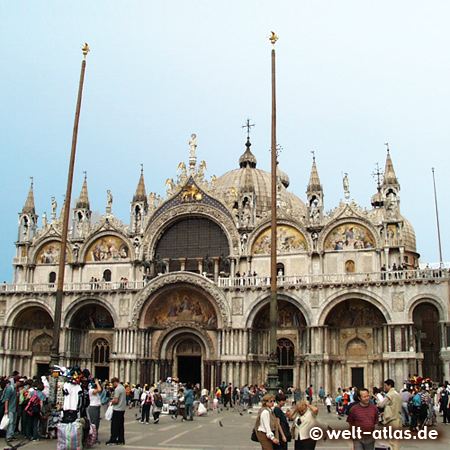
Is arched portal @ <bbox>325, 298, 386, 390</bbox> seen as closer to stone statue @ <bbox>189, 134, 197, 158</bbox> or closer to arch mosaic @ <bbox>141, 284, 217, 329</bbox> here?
arch mosaic @ <bbox>141, 284, 217, 329</bbox>

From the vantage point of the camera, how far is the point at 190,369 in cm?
4450

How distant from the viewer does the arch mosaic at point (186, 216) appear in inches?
1744

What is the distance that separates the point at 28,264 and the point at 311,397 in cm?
2467

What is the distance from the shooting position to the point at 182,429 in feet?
73.3

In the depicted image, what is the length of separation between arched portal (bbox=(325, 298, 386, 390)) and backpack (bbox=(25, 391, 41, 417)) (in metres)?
25.0

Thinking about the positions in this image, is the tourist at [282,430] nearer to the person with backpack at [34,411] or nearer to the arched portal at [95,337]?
the person with backpack at [34,411]

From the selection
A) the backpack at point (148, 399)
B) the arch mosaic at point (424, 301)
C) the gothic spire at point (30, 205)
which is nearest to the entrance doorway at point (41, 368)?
the gothic spire at point (30, 205)

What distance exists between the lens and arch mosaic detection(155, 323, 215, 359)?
42.2m

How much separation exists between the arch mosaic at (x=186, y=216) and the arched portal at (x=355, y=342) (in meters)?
8.69

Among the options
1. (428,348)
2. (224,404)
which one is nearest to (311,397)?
(224,404)

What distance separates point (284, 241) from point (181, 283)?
7.74m

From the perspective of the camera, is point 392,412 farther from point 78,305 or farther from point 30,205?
point 30,205

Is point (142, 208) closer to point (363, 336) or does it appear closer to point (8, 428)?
point (363, 336)

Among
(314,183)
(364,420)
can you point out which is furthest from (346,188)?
(364,420)
